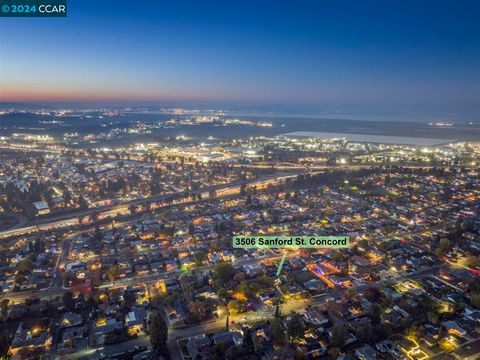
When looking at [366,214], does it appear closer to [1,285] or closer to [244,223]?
[244,223]

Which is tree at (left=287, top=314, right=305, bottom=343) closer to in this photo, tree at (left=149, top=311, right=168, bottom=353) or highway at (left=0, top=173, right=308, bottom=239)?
tree at (left=149, top=311, right=168, bottom=353)

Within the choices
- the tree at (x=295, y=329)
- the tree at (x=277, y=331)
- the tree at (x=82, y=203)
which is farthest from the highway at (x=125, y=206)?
the tree at (x=295, y=329)

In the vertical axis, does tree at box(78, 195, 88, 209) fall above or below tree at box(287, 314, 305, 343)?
below

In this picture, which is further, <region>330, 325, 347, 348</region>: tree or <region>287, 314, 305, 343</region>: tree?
<region>287, 314, 305, 343</region>: tree

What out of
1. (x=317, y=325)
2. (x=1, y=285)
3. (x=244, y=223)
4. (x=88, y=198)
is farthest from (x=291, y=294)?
(x=88, y=198)

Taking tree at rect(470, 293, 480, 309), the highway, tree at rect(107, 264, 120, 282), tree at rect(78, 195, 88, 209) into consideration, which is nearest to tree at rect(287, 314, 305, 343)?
tree at rect(470, 293, 480, 309)

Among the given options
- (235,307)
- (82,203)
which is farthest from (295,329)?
(82,203)

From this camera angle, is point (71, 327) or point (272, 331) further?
point (71, 327)

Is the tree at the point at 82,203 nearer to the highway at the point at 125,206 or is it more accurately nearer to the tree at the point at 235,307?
the highway at the point at 125,206

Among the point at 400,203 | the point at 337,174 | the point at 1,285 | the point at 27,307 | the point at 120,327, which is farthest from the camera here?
the point at 337,174

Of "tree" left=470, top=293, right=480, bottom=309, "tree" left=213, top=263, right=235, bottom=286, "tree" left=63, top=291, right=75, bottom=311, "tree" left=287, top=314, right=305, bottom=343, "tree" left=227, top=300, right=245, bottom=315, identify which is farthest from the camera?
"tree" left=213, top=263, right=235, bottom=286

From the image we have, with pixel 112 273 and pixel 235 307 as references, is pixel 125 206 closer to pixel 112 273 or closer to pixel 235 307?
pixel 112 273
